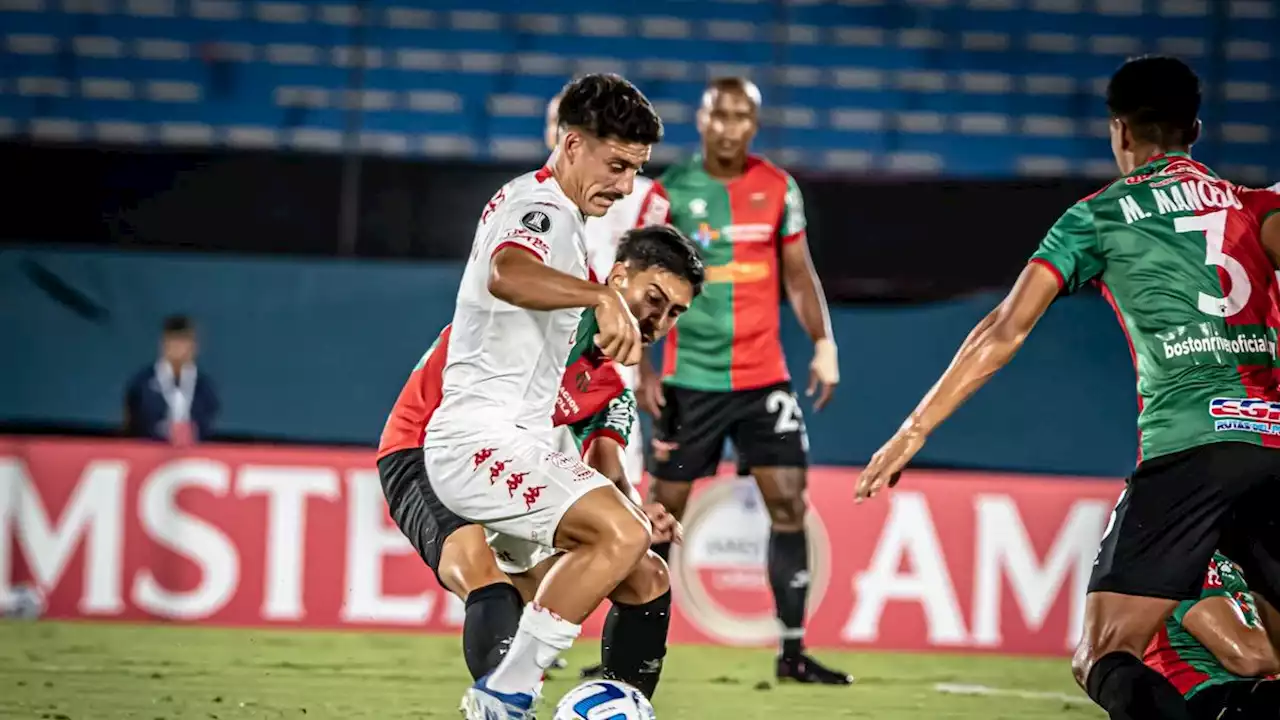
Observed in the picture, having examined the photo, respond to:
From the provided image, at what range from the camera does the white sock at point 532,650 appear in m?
4.39

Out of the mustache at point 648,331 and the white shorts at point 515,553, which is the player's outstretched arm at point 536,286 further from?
the white shorts at point 515,553

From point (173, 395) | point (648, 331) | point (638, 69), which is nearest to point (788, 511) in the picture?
point (648, 331)

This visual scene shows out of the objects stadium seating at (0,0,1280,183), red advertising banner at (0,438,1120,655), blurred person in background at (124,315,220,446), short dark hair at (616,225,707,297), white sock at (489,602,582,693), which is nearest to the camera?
white sock at (489,602,582,693)

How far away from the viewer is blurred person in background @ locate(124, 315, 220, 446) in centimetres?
1005

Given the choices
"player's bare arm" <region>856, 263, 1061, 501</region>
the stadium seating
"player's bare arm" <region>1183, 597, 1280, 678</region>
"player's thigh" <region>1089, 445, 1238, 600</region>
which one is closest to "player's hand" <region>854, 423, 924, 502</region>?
"player's bare arm" <region>856, 263, 1061, 501</region>

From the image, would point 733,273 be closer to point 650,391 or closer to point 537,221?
point 650,391

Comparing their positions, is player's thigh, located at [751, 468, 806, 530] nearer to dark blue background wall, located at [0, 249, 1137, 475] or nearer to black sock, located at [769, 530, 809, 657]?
black sock, located at [769, 530, 809, 657]

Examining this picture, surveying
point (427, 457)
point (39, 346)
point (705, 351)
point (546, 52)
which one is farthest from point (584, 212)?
point (546, 52)

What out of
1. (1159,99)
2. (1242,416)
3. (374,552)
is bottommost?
(374,552)

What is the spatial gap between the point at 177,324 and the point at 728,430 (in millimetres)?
3977

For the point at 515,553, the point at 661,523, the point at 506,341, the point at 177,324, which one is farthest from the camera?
the point at 177,324

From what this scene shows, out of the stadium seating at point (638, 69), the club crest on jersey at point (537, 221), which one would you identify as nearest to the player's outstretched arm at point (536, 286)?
the club crest on jersey at point (537, 221)

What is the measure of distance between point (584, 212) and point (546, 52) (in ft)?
28.5

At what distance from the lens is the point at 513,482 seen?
14.9 feet
